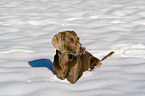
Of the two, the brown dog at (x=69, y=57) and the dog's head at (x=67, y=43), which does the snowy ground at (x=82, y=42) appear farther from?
the dog's head at (x=67, y=43)

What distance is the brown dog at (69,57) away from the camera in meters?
2.27

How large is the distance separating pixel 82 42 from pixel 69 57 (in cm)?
208

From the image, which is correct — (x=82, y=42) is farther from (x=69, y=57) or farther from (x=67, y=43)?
(x=67, y=43)

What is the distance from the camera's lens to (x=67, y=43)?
2.26 meters

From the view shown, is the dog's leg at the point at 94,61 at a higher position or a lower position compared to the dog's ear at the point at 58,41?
lower

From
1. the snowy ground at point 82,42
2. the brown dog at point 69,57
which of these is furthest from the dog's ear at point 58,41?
the snowy ground at point 82,42

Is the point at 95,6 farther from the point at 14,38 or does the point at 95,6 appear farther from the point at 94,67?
the point at 94,67

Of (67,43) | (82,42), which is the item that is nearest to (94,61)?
(67,43)

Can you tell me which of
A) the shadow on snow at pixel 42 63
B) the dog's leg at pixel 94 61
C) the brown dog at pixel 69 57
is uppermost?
the brown dog at pixel 69 57

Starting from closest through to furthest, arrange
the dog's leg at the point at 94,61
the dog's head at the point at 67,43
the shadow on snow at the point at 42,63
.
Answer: the dog's head at the point at 67,43 < the dog's leg at the point at 94,61 < the shadow on snow at the point at 42,63

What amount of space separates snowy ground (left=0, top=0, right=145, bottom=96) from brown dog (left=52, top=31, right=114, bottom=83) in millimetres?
134

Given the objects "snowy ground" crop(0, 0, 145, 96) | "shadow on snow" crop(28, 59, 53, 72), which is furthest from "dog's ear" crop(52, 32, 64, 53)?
"shadow on snow" crop(28, 59, 53, 72)

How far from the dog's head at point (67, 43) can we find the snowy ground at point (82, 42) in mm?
469

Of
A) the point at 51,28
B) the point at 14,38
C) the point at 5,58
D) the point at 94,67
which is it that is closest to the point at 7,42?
the point at 14,38
